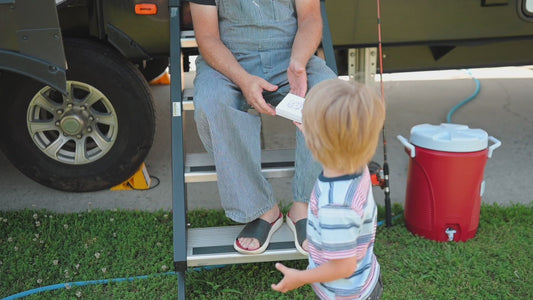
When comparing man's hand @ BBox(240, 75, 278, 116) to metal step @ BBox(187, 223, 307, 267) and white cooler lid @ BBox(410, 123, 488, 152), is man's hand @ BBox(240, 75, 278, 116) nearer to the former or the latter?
metal step @ BBox(187, 223, 307, 267)

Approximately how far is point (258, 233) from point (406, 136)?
2420 mm

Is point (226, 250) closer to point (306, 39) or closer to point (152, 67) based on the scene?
point (306, 39)

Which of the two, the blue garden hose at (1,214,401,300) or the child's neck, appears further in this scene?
the blue garden hose at (1,214,401,300)

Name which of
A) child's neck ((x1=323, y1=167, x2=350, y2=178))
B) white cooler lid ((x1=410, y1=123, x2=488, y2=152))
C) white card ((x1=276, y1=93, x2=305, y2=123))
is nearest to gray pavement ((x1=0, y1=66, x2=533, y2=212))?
white cooler lid ((x1=410, y1=123, x2=488, y2=152))

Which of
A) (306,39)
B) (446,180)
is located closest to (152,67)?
(306,39)

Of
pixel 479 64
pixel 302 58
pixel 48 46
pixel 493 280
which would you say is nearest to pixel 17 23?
pixel 48 46

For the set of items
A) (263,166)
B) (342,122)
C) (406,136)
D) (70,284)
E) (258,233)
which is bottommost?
(70,284)

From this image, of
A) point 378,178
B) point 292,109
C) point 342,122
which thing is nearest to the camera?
point 342,122

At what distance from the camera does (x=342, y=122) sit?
1.44 m

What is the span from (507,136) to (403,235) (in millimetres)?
1950

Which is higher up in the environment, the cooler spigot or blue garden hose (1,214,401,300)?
the cooler spigot

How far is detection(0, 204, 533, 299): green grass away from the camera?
2770 millimetres

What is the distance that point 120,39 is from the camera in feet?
11.7

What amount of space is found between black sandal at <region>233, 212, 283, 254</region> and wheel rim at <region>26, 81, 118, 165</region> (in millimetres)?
1445
